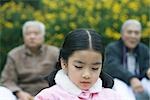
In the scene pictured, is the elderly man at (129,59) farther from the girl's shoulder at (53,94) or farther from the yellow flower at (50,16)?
the girl's shoulder at (53,94)

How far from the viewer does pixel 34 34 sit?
19.1 feet

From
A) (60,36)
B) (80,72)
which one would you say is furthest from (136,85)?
(80,72)

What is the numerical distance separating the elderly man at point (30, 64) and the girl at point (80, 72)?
247 cm

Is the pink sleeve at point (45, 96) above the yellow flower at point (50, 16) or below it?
above

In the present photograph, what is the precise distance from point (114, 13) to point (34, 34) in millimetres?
2016

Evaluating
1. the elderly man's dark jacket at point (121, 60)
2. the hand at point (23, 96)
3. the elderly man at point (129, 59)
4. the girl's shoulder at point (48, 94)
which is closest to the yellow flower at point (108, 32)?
the elderly man at point (129, 59)

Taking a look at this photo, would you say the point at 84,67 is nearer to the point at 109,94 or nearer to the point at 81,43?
the point at 81,43

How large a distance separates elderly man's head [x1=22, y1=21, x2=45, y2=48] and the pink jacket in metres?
2.73

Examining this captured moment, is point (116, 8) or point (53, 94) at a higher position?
point (53, 94)

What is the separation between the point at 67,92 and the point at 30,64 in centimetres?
274

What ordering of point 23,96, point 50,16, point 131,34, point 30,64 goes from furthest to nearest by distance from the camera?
1. point 50,16
2. point 131,34
3. point 30,64
4. point 23,96

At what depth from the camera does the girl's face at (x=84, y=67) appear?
2.89 m

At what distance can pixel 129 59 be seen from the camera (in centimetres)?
584

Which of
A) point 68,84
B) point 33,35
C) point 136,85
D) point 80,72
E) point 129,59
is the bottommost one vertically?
point 136,85
